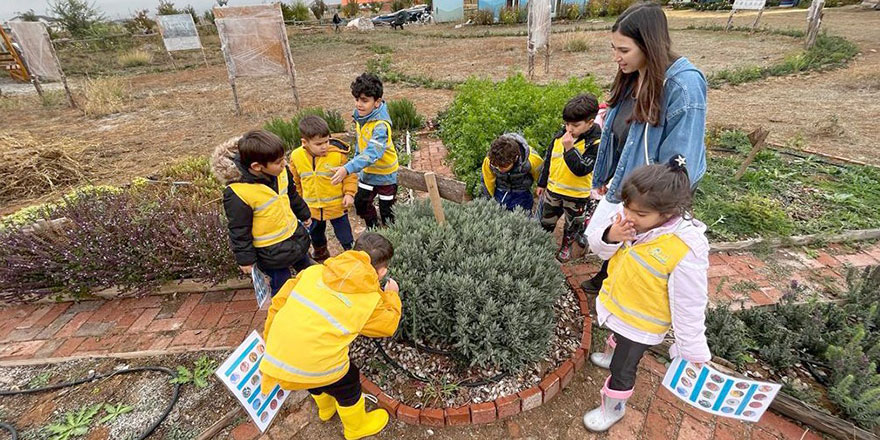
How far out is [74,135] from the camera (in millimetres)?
7934

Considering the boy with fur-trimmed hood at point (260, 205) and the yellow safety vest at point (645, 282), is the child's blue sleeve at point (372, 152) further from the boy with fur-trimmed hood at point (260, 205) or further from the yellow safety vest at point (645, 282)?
the yellow safety vest at point (645, 282)

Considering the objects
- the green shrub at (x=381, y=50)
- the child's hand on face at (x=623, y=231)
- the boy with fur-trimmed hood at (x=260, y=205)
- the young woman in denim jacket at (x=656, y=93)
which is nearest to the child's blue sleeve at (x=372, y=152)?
the boy with fur-trimmed hood at (x=260, y=205)

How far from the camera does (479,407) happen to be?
2.17 m

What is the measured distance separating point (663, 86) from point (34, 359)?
441cm

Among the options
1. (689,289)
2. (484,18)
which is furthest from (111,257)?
(484,18)

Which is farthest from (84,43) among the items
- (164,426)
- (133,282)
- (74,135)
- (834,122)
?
(834,122)

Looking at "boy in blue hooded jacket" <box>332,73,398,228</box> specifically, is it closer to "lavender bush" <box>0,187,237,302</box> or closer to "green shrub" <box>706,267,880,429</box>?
"lavender bush" <box>0,187,237,302</box>

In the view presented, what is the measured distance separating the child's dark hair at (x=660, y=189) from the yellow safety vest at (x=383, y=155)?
7.01 ft

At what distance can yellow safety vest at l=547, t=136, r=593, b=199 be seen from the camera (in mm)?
3076

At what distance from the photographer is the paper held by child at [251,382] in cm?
192

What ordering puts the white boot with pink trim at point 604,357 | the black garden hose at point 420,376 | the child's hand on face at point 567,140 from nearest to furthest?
the black garden hose at point 420,376
the white boot with pink trim at point 604,357
the child's hand on face at point 567,140

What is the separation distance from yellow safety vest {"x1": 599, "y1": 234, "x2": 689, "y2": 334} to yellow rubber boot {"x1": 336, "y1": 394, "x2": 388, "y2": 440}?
138 cm

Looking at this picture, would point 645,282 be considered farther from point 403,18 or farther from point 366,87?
point 403,18

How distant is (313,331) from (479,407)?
42.3 inches
